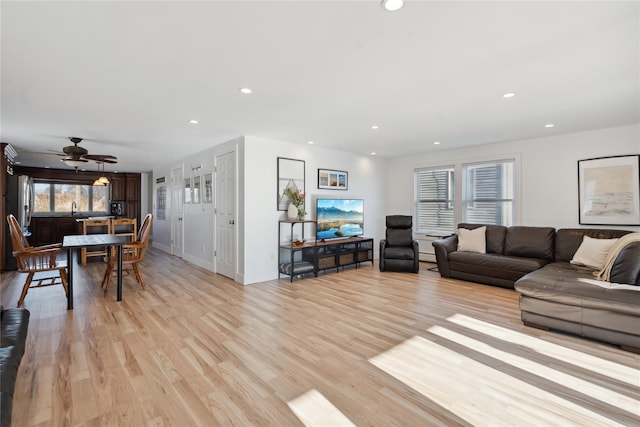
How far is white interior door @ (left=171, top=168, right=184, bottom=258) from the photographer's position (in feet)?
23.5

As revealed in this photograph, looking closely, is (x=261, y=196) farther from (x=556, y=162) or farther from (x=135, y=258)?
(x=556, y=162)

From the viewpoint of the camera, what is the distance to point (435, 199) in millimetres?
6543

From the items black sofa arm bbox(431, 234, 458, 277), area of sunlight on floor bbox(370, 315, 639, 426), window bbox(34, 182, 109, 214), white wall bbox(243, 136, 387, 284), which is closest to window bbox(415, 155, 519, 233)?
black sofa arm bbox(431, 234, 458, 277)

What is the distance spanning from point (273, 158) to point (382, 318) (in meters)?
3.14

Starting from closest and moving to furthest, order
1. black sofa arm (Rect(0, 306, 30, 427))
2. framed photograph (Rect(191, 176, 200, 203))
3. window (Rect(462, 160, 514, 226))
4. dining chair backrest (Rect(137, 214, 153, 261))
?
black sofa arm (Rect(0, 306, 30, 427)), dining chair backrest (Rect(137, 214, 153, 261)), window (Rect(462, 160, 514, 226)), framed photograph (Rect(191, 176, 200, 203))

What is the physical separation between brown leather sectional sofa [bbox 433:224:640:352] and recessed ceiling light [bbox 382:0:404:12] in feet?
9.52

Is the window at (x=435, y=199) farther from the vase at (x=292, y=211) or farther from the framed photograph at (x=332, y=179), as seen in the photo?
the vase at (x=292, y=211)

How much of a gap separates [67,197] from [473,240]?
36.6ft

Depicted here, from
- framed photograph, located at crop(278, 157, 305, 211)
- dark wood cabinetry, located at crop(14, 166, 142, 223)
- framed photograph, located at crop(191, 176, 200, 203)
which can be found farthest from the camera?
dark wood cabinetry, located at crop(14, 166, 142, 223)

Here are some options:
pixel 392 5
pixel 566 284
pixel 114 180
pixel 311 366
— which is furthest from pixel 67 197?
pixel 566 284

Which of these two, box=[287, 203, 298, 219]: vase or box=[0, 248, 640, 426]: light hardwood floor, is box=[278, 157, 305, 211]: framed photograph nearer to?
box=[287, 203, 298, 219]: vase

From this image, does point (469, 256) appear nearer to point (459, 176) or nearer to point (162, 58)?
point (459, 176)

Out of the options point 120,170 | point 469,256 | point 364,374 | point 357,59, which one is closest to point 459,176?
point 469,256

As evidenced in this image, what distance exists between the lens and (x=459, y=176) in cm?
609
